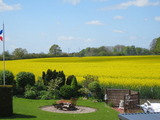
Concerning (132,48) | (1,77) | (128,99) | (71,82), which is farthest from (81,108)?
(132,48)

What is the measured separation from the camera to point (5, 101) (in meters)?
15.6

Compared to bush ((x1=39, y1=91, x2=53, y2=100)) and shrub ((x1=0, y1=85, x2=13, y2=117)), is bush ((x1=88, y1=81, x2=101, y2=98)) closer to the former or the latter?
bush ((x1=39, y1=91, x2=53, y2=100))

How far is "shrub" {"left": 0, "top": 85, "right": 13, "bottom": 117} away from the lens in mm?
15500

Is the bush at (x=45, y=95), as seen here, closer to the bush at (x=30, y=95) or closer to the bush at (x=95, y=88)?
the bush at (x=30, y=95)

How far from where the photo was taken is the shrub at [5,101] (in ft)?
50.9

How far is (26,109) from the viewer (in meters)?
18.3

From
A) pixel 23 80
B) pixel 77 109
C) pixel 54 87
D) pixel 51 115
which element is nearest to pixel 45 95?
pixel 54 87

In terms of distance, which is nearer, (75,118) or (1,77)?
(75,118)

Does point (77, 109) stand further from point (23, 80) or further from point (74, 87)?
point (23, 80)

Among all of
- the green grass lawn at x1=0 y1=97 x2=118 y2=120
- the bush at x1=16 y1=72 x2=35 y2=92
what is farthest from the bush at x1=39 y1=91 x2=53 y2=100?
the green grass lawn at x1=0 y1=97 x2=118 y2=120

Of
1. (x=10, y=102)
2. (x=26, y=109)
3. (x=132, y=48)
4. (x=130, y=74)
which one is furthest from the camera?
(x=132, y=48)

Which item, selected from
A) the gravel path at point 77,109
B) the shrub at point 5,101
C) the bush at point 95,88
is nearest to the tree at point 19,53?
the bush at point 95,88

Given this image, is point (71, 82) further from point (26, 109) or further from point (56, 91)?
point (26, 109)

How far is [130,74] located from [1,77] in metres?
13.6
